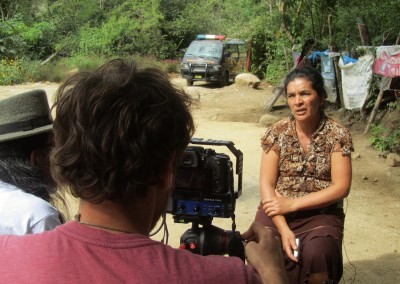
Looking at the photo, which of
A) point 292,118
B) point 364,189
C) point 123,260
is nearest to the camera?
point 123,260

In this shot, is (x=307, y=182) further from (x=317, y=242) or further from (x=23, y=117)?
(x=23, y=117)

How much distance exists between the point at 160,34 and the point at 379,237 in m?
21.5

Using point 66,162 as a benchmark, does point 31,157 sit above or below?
below

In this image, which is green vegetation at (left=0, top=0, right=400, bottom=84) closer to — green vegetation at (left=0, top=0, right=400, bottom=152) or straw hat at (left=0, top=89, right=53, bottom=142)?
green vegetation at (left=0, top=0, right=400, bottom=152)

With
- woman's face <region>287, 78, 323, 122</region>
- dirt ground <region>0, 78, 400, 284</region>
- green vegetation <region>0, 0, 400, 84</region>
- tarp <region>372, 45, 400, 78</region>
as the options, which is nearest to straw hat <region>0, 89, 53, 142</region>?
dirt ground <region>0, 78, 400, 284</region>

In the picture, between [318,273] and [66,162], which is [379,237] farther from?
[66,162]

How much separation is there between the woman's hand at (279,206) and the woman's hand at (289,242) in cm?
12

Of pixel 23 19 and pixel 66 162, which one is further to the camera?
pixel 23 19

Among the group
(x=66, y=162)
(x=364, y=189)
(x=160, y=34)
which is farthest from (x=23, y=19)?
(x=66, y=162)

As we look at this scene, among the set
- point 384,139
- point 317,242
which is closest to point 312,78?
point 317,242

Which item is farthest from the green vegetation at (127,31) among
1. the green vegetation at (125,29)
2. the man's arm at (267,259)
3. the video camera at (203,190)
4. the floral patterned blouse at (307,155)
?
the man's arm at (267,259)

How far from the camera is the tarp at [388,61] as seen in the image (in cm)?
763

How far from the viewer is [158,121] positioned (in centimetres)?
108

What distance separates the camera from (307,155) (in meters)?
3.02
